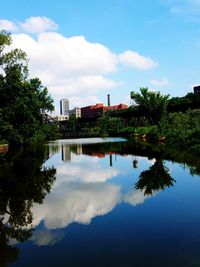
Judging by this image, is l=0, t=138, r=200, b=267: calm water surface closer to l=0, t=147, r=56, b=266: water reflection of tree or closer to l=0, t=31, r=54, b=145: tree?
l=0, t=147, r=56, b=266: water reflection of tree

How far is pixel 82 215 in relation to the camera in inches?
412

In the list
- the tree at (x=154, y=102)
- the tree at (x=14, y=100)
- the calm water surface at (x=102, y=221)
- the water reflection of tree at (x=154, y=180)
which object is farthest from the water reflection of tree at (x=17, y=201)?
the tree at (x=154, y=102)

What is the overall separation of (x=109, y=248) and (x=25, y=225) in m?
3.11

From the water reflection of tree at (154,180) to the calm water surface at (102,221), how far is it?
→ 0.13ft

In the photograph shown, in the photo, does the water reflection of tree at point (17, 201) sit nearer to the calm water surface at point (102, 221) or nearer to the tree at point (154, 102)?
the calm water surface at point (102, 221)

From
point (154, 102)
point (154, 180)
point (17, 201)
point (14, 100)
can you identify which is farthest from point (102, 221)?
point (154, 102)

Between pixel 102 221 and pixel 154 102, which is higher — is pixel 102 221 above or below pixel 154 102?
below

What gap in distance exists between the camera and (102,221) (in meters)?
9.66

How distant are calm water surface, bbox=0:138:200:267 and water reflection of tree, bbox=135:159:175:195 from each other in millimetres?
41

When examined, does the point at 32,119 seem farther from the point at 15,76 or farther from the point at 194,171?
the point at 194,171

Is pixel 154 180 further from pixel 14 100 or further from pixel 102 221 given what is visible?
pixel 14 100

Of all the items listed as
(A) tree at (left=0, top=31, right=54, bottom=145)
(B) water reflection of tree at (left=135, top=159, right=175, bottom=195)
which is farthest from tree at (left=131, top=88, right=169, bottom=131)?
(B) water reflection of tree at (left=135, top=159, right=175, bottom=195)

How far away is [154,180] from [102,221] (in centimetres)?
690

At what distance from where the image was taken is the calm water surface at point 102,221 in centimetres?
694
